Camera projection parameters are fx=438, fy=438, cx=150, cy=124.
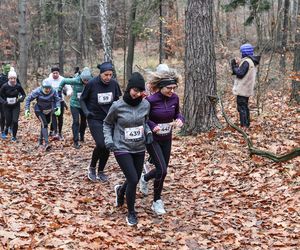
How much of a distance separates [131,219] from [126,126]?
1.35 meters

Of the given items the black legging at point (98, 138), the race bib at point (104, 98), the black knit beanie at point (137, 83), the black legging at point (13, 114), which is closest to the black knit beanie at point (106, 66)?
the race bib at point (104, 98)

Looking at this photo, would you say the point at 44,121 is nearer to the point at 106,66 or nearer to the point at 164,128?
the point at 106,66

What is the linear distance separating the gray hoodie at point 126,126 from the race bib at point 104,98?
1.98 metres

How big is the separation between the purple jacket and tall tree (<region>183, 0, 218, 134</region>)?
407 centimetres

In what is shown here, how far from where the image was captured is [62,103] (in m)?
13.4

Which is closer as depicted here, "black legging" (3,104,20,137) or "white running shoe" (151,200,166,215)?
"white running shoe" (151,200,166,215)

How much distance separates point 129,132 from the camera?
6.23 meters

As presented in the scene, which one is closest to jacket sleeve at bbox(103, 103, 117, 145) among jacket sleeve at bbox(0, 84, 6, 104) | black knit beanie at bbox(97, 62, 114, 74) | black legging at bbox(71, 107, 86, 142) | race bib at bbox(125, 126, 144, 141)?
race bib at bbox(125, 126, 144, 141)

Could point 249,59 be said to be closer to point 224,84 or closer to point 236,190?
point 236,190

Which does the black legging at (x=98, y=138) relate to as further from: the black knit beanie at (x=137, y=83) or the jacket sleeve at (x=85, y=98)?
the black knit beanie at (x=137, y=83)

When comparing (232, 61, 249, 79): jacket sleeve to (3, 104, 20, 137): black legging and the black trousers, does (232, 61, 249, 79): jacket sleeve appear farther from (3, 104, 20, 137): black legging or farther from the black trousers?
(3, 104, 20, 137): black legging

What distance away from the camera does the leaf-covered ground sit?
226 inches

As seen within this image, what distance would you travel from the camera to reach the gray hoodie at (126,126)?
6203mm

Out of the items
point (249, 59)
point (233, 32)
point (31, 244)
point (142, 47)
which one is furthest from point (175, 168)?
point (142, 47)
